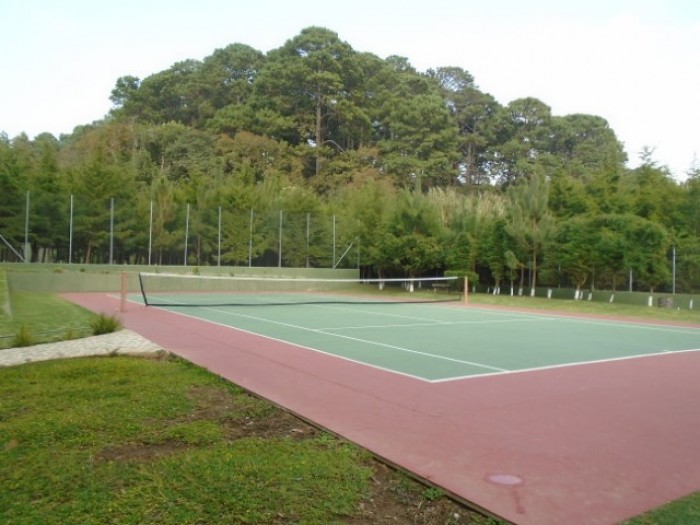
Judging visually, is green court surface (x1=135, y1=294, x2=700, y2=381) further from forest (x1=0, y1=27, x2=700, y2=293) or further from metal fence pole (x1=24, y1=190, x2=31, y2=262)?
metal fence pole (x1=24, y1=190, x2=31, y2=262)

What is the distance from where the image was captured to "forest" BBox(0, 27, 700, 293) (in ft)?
77.8

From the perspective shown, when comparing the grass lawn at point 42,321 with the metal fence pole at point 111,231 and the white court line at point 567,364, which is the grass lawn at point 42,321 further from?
the metal fence pole at point 111,231

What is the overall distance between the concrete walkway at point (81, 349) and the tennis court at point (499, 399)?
1.89 feet

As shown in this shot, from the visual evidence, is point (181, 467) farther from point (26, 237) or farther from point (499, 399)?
point (26, 237)

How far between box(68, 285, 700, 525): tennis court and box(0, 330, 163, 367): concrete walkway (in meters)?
0.58

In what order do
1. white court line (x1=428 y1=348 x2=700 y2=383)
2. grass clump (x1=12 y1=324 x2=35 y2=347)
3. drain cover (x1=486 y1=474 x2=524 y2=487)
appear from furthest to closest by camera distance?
grass clump (x1=12 y1=324 x2=35 y2=347)
white court line (x1=428 y1=348 x2=700 y2=383)
drain cover (x1=486 y1=474 x2=524 y2=487)

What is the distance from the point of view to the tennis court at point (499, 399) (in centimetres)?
373

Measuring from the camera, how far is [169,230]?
2816 centimetres

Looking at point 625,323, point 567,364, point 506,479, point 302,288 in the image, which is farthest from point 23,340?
point 302,288

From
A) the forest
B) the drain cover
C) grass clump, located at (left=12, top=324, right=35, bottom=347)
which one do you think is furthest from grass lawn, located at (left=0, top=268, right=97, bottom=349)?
the forest

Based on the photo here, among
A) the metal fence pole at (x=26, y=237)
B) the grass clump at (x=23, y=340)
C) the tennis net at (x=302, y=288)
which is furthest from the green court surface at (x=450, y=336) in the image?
the metal fence pole at (x=26, y=237)

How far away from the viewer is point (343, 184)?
4772cm

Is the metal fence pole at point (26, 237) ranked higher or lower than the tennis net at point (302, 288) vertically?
higher

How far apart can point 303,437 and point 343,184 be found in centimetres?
4379
